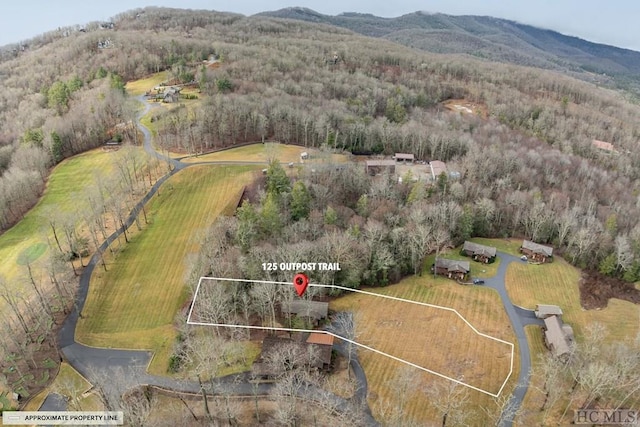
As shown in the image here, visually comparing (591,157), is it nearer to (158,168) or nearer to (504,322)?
(504,322)

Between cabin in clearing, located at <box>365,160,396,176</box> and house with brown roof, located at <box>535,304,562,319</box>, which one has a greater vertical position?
cabin in clearing, located at <box>365,160,396,176</box>

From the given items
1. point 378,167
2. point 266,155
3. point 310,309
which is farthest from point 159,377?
point 378,167

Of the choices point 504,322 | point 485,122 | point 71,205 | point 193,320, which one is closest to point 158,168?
point 71,205

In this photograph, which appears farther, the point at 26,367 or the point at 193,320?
the point at 193,320

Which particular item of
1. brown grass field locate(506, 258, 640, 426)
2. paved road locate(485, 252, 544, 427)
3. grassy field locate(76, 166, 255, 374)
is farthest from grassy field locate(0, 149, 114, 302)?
brown grass field locate(506, 258, 640, 426)

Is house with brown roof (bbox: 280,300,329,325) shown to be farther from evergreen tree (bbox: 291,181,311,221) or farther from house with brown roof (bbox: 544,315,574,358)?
house with brown roof (bbox: 544,315,574,358)

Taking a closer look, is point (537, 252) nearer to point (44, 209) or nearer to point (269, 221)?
point (269, 221)

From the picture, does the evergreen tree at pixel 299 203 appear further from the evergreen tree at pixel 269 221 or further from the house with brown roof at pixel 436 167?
the house with brown roof at pixel 436 167
